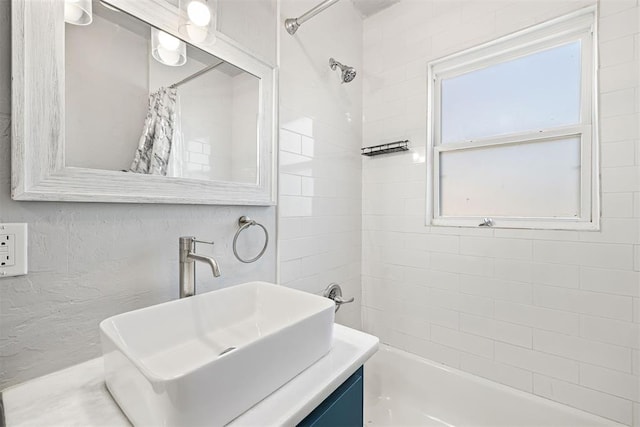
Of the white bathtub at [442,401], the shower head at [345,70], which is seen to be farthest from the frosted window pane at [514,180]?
the white bathtub at [442,401]

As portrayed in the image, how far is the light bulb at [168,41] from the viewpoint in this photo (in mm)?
981

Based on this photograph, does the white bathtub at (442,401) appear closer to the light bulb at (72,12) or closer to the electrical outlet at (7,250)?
the electrical outlet at (7,250)

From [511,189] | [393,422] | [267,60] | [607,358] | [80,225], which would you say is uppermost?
[267,60]

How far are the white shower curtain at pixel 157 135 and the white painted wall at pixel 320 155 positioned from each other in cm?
55

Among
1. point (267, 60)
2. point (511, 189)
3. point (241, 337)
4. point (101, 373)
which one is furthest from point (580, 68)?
point (101, 373)

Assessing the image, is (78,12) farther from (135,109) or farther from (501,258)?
(501,258)

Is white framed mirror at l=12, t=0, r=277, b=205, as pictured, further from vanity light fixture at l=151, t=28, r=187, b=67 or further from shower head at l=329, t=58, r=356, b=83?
shower head at l=329, t=58, r=356, b=83

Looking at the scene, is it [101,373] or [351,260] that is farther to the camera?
[351,260]

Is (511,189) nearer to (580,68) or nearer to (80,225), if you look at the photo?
(580,68)

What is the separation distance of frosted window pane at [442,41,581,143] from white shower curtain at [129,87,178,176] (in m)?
1.55

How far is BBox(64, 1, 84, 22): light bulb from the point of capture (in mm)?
772

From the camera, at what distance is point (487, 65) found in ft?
5.53

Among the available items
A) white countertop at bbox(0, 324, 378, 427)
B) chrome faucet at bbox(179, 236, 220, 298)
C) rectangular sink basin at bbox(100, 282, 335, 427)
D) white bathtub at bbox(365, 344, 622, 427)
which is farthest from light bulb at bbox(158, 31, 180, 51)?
white bathtub at bbox(365, 344, 622, 427)

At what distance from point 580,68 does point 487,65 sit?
432 mm
